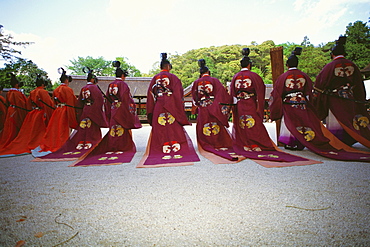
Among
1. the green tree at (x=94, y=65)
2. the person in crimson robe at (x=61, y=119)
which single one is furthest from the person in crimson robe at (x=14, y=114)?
the green tree at (x=94, y=65)

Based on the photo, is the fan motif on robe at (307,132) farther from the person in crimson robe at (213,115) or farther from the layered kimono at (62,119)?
the layered kimono at (62,119)

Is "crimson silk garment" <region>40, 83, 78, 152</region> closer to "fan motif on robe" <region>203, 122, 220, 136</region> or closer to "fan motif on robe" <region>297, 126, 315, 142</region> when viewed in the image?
"fan motif on robe" <region>203, 122, 220, 136</region>

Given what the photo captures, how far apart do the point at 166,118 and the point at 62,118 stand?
2.32m

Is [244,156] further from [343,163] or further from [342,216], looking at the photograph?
[342,216]

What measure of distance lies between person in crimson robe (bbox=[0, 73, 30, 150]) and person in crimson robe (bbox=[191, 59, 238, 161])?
4.00m

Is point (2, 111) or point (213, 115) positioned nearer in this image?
point (213, 115)

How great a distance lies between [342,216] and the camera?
118 centimetres

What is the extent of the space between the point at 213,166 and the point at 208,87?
1.79 metres

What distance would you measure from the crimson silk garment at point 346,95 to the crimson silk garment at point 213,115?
181 centimetres

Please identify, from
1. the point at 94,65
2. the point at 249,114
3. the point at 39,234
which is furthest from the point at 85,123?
the point at 94,65

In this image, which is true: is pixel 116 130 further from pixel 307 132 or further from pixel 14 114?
pixel 307 132

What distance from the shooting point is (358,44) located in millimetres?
14766

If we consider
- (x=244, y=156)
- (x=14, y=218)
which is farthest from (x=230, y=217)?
(x=244, y=156)

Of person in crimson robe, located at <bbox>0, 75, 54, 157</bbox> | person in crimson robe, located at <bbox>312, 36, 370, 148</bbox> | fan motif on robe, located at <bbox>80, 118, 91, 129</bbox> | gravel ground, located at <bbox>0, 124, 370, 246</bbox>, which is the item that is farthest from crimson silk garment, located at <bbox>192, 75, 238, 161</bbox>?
person in crimson robe, located at <bbox>0, 75, 54, 157</bbox>
